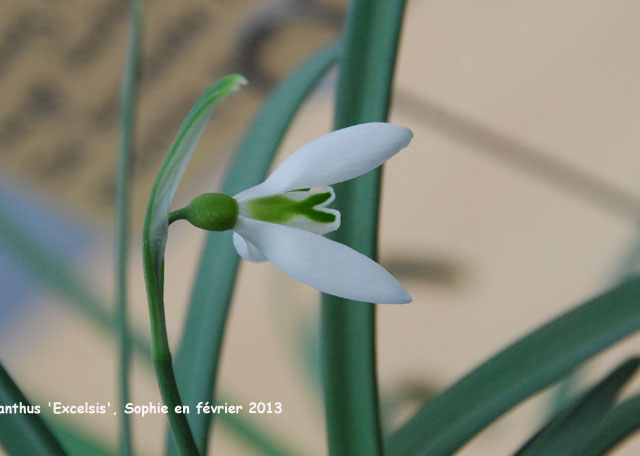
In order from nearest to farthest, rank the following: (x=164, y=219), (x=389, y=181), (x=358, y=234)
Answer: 1. (x=164, y=219)
2. (x=358, y=234)
3. (x=389, y=181)

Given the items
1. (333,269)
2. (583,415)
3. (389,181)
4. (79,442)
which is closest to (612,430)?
(583,415)

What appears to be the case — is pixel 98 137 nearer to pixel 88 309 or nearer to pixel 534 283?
pixel 88 309

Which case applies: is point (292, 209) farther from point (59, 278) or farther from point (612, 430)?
point (59, 278)

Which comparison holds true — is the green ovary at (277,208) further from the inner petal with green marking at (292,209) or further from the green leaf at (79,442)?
the green leaf at (79,442)

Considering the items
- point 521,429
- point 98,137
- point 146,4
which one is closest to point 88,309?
point 521,429

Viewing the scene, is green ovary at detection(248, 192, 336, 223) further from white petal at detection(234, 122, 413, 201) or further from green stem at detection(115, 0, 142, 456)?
green stem at detection(115, 0, 142, 456)

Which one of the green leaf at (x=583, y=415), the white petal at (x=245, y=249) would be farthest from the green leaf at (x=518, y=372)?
the white petal at (x=245, y=249)
